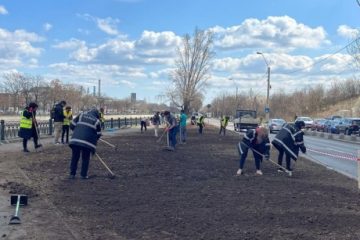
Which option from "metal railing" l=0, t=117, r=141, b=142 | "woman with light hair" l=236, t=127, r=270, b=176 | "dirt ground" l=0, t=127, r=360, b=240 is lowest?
"dirt ground" l=0, t=127, r=360, b=240

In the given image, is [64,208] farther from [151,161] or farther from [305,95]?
[305,95]

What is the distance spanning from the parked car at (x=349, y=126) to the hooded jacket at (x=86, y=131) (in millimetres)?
37131

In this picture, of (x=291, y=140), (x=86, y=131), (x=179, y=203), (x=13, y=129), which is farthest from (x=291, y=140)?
(x=13, y=129)

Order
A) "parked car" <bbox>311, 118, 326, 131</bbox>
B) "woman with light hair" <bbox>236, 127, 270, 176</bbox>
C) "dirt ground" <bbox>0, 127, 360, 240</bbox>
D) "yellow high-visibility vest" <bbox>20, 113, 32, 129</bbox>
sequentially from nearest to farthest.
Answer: "dirt ground" <bbox>0, 127, 360, 240</bbox>, "woman with light hair" <bbox>236, 127, 270, 176</bbox>, "yellow high-visibility vest" <bbox>20, 113, 32, 129</bbox>, "parked car" <bbox>311, 118, 326, 131</bbox>

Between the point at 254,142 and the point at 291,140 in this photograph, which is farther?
the point at 291,140

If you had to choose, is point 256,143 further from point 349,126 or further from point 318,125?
point 318,125

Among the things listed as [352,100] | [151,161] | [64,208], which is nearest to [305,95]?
[352,100]

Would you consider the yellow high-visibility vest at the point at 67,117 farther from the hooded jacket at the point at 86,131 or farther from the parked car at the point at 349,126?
the parked car at the point at 349,126

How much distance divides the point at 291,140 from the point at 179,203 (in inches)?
226

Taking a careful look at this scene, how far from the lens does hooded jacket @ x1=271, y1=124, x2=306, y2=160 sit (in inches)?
534

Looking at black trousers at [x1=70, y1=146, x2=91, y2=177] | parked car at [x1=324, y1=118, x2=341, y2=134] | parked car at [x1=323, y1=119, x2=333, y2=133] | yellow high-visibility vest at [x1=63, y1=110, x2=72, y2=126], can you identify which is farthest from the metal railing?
parked car at [x1=323, y1=119, x2=333, y2=133]

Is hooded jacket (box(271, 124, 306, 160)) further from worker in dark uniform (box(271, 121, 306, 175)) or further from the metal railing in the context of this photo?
the metal railing

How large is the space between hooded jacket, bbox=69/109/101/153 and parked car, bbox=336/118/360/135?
3713 centimetres

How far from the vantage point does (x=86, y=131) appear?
11.4 meters
